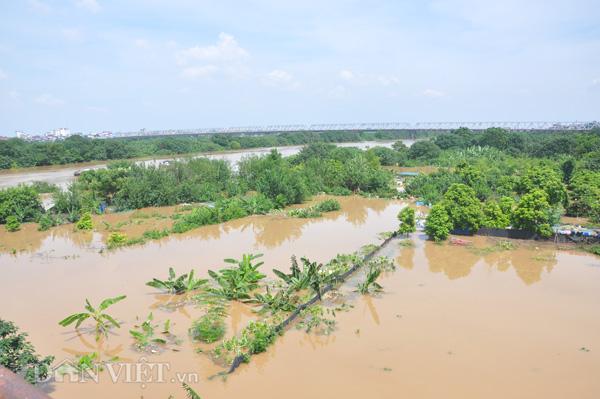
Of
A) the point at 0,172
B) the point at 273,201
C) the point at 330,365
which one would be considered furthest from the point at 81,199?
the point at 0,172

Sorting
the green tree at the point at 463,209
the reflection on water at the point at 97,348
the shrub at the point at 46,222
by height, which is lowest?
the reflection on water at the point at 97,348

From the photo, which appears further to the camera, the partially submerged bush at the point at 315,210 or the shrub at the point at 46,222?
the partially submerged bush at the point at 315,210

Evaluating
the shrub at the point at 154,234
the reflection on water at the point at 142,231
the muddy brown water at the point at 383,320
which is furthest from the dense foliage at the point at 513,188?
the shrub at the point at 154,234

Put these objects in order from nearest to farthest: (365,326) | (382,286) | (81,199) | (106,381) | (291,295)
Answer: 1. (106,381)
2. (365,326)
3. (291,295)
4. (382,286)
5. (81,199)

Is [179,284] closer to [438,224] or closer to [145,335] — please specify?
[145,335]

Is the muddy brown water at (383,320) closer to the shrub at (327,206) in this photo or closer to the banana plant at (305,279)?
the banana plant at (305,279)

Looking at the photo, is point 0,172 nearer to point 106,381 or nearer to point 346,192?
point 346,192
